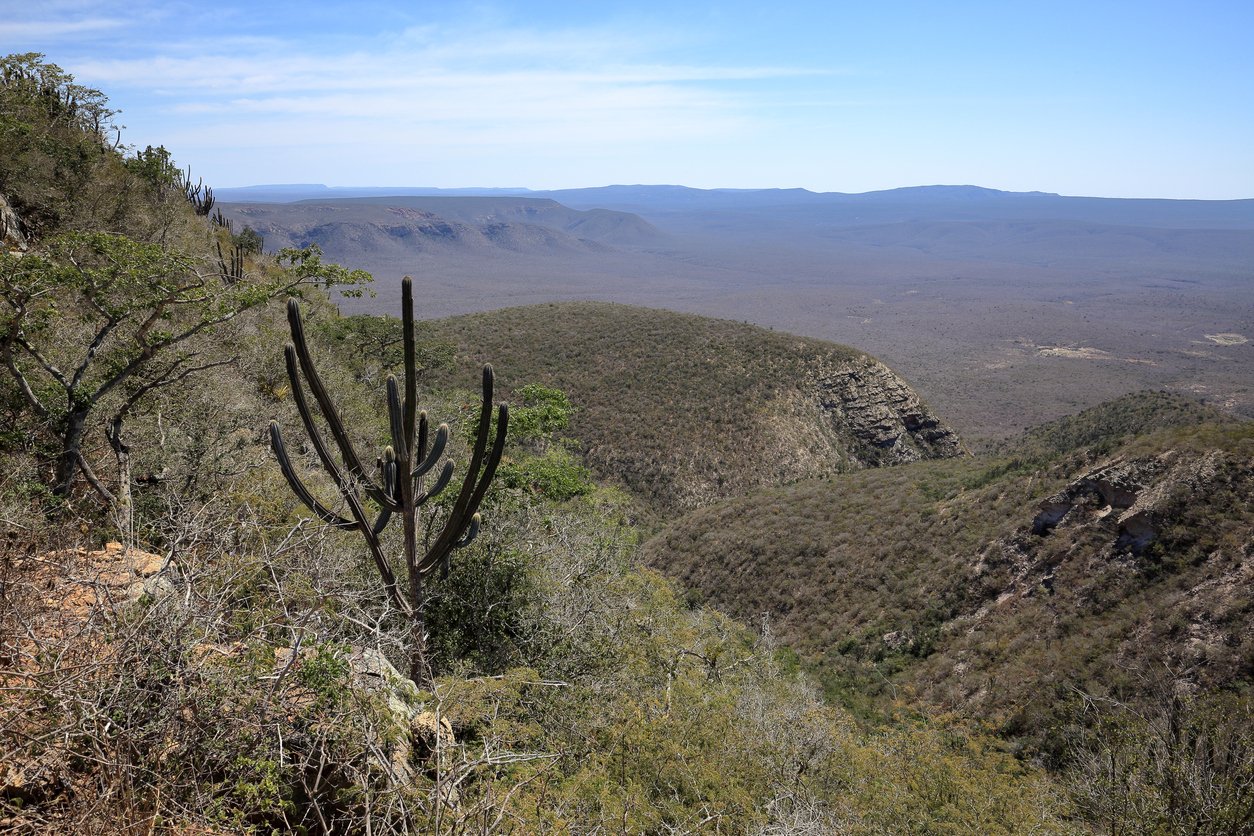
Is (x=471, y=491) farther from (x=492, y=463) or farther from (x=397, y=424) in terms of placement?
(x=397, y=424)

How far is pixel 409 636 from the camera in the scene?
793 cm

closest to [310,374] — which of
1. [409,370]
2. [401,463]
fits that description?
[409,370]

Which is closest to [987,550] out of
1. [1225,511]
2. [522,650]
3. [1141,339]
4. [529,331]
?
[1225,511]

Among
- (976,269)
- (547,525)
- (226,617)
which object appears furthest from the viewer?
(976,269)

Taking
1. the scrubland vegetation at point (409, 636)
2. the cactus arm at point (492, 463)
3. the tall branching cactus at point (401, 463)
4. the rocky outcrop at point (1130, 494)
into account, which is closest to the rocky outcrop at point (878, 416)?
the scrubland vegetation at point (409, 636)

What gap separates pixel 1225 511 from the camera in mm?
17125

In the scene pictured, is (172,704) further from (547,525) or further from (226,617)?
(547,525)

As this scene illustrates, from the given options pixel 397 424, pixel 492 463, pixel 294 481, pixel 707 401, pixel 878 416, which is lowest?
pixel 878 416

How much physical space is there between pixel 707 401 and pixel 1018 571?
22904mm

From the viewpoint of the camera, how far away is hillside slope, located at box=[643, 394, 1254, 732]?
1523cm

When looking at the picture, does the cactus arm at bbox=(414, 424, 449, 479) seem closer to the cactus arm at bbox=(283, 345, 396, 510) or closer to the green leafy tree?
the cactus arm at bbox=(283, 345, 396, 510)

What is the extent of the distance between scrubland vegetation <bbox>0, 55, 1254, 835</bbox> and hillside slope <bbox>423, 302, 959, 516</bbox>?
Result: 41.4 feet

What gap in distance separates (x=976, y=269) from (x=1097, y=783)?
21235 centimetres

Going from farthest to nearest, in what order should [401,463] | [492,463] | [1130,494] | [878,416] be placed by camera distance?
[878,416] → [1130,494] → [492,463] → [401,463]
